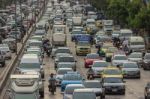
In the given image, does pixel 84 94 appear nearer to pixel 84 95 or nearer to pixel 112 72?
pixel 84 95

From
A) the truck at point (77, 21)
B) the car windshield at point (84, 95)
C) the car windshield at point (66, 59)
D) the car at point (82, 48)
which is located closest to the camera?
the car windshield at point (84, 95)

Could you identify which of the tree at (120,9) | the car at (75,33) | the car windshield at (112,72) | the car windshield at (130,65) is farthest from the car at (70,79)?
the tree at (120,9)

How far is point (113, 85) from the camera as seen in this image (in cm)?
4675

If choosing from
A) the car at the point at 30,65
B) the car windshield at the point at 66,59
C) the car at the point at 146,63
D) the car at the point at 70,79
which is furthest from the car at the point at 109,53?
the car at the point at 70,79

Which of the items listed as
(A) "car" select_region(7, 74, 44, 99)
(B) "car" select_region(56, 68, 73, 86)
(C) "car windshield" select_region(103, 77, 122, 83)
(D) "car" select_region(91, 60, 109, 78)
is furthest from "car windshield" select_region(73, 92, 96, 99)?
(D) "car" select_region(91, 60, 109, 78)

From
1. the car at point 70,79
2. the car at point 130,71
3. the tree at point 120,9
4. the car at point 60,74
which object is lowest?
the tree at point 120,9

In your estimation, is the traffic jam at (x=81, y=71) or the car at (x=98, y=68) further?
the car at (x=98, y=68)

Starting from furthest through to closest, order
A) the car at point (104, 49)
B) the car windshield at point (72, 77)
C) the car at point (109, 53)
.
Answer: the car at point (104, 49)
the car at point (109, 53)
the car windshield at point (72, 77)

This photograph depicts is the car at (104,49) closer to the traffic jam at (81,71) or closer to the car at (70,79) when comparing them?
the traffic jam at (81,71)

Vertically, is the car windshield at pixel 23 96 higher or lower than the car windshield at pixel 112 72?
higher

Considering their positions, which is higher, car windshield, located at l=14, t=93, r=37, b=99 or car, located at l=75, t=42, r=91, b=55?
car windshield, located at l=14, t=93, r=37, b=99

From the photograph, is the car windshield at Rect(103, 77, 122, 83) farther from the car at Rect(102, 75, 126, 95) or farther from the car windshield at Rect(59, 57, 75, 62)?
the car windshield at Rect(59, 57, 75, 62)

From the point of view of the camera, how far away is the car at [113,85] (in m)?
46.7

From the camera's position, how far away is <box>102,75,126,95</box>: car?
153ft
